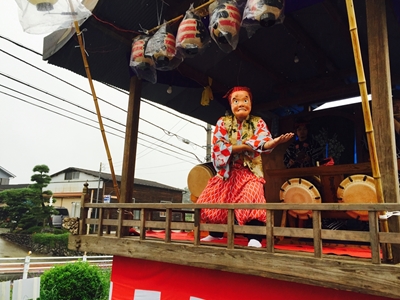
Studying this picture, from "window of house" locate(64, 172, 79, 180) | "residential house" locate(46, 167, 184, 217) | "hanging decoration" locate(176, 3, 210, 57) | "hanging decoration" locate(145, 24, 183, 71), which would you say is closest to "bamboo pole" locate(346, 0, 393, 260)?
"hanging decoration" locate(176, 3, 210, 57)

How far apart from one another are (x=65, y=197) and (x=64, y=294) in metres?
21.8

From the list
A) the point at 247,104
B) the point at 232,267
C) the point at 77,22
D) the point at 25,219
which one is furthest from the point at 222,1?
the point at 25,219

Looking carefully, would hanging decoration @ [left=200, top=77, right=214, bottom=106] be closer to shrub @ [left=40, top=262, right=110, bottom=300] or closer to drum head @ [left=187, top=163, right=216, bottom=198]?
drum head @ [left=187, top=163, right=216, bottom=198]

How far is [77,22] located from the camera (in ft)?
15.3

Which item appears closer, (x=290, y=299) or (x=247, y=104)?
(x=290, y=299)

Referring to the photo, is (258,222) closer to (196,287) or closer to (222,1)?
(196,287)

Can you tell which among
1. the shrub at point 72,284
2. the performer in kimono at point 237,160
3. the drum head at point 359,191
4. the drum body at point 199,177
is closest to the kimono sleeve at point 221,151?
the performer in kimono at point 237,160

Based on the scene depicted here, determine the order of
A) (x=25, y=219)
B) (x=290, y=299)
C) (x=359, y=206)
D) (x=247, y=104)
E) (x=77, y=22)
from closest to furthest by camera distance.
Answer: (x=359, y=206), (x=290, y=299), (x=247, y=104), (x=77, y=22), (x=25, y=219)

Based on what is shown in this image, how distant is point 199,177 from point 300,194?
2290 mm

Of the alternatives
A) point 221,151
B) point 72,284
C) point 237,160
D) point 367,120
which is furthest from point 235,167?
point 72,284

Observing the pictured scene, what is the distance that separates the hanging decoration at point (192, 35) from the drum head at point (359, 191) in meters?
2.41

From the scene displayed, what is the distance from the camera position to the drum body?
241 inches

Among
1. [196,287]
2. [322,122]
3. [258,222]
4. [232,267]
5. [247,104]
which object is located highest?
[322,122]

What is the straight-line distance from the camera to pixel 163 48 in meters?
4.52
